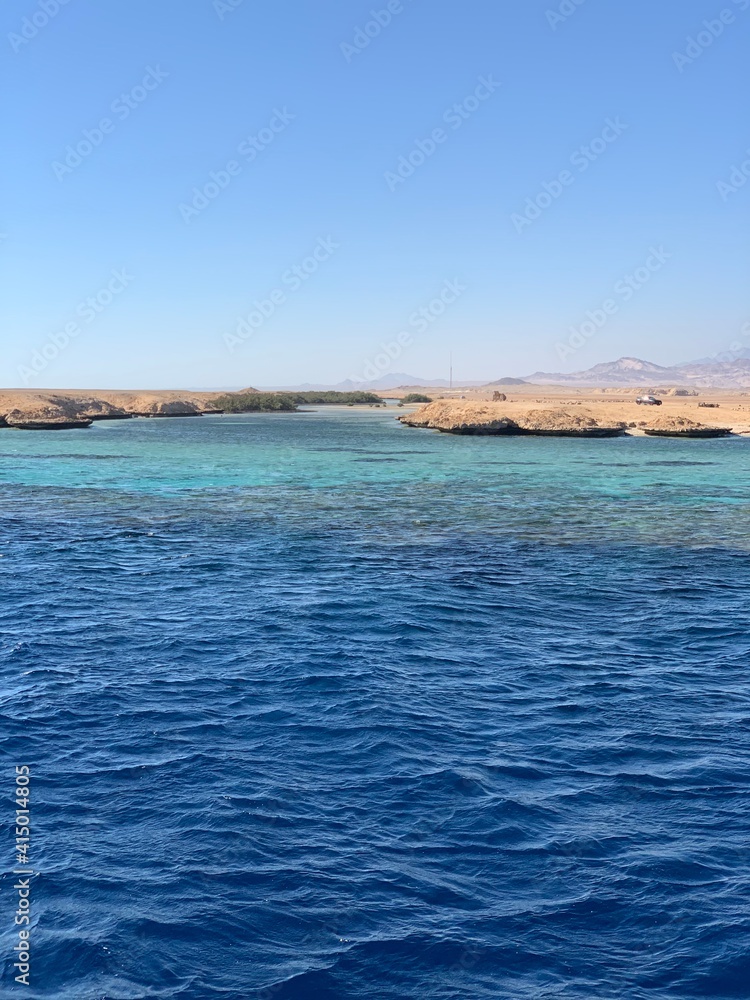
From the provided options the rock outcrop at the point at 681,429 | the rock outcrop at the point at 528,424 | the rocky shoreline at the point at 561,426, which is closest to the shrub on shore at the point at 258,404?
the rock outcrop at the point at 528,424

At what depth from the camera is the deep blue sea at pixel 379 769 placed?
838 centimetres

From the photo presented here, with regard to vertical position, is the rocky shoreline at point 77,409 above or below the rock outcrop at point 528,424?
above

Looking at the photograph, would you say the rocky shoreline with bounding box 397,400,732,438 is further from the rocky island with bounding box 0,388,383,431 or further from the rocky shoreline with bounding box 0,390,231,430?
the rocky island with bounding box 0,388,383,431

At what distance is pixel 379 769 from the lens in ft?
39.8

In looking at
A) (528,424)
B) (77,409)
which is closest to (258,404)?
(77,409)

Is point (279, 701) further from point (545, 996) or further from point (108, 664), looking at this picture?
point (545, 996)

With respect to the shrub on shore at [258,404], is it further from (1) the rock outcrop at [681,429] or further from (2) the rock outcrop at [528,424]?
(1) the rock outcrop at [681,429]

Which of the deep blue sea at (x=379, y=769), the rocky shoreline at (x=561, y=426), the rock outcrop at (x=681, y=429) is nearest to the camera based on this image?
the deep blue sea at (x=379, y=769)

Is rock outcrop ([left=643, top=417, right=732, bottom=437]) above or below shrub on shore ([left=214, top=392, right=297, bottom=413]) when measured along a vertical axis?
below

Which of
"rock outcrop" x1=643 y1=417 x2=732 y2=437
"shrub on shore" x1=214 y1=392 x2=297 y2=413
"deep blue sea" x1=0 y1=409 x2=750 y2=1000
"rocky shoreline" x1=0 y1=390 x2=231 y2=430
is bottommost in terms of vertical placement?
"deep blue sea" x1=0 y1=409 x2=750 y2=1000

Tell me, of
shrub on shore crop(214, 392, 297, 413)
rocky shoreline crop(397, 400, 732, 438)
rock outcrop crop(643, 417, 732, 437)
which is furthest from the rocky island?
rock outcrop crop(643, 417, 732, 437)

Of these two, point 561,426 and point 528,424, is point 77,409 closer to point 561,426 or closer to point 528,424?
point 528,424

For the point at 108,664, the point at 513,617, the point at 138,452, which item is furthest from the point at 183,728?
the point at 138,452

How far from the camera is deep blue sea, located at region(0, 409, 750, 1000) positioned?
8383 millimetres
